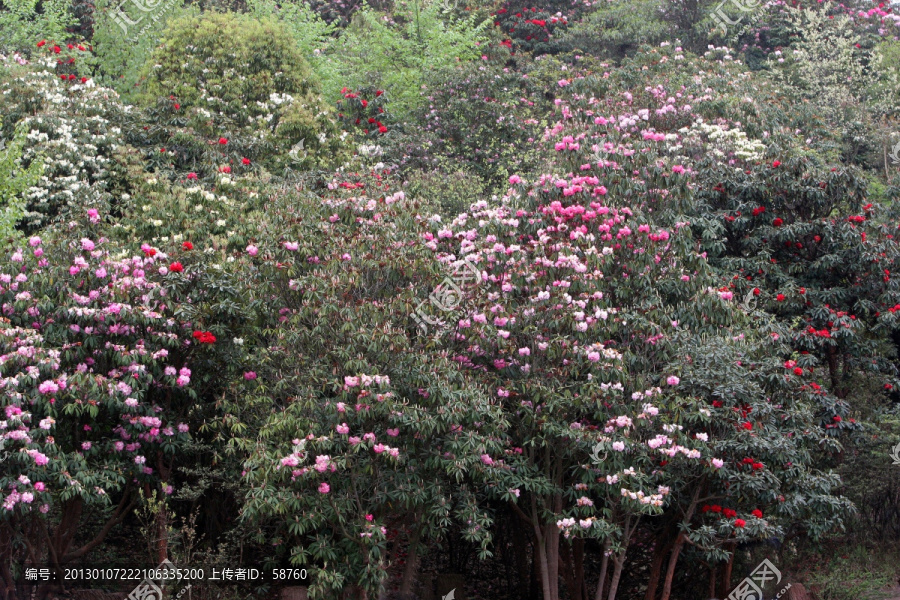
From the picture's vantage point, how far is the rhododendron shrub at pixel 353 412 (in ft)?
23.2

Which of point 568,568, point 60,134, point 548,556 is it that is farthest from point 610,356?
point 60,134

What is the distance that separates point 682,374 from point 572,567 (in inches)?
113

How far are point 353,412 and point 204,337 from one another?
1896 mm

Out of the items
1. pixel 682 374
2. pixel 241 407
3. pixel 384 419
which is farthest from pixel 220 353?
pixel 682 374

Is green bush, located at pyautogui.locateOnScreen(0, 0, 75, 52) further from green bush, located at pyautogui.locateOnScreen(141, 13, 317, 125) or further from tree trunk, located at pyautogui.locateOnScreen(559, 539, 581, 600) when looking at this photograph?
tree trunk, located at pyautogui.locateOnScreen(559, 539, 581, 600)

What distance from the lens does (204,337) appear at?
8.20m

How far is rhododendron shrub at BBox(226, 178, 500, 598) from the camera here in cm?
709

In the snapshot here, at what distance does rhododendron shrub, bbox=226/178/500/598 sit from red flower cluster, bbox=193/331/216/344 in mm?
455

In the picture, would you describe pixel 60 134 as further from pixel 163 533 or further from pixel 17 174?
pixel 163 533

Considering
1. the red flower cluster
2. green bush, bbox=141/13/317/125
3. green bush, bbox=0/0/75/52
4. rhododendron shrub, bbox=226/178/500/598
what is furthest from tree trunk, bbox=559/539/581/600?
green bush, bbox=0/0/75/52

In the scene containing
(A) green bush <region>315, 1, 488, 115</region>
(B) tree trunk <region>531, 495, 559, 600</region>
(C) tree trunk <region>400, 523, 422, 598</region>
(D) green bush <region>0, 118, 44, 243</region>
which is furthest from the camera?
(A) green bush <region>315, 1, 488, 115</region>

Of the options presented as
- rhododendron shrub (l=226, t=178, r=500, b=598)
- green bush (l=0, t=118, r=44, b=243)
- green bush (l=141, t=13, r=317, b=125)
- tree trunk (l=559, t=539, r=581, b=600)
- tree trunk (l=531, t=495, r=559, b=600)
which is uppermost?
green bush (l=141, t=13, r=317, b=125)

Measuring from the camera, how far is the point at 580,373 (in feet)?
26.7

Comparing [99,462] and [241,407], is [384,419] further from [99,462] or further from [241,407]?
[99,462]
